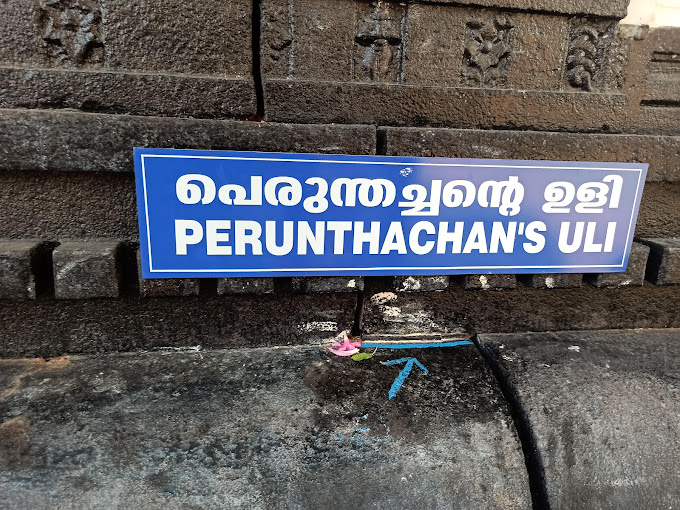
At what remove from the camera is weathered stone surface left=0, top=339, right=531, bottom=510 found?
0.99m

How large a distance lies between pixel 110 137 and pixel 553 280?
1.48 meters

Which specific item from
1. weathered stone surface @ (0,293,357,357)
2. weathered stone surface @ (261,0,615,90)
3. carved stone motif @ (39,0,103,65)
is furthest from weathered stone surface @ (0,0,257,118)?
weathered stone surface @ (0,293,357,357)

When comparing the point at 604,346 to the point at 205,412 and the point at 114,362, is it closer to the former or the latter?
the point at 205,412

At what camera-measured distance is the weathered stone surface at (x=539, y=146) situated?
1284 mm

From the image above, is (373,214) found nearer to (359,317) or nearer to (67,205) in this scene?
(359,317)

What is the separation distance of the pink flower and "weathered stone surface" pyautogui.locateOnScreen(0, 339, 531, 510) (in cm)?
9

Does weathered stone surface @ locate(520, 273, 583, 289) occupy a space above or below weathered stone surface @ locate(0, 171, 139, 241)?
below

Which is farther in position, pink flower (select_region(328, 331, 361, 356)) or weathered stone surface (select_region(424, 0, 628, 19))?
pink flower (select_region(328, 331, 361, 356))

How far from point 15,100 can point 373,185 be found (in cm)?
106

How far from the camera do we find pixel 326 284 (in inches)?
52.0

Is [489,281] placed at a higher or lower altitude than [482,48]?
lower

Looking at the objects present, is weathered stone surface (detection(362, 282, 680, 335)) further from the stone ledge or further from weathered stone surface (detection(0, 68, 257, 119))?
weathered stone surface (detection(0, 68, 257, 119))

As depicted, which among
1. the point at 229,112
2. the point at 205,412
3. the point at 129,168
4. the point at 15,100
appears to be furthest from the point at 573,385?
the point at 15,100

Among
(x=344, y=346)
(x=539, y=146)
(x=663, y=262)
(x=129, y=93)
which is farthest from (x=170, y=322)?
(x=663, y=262)
